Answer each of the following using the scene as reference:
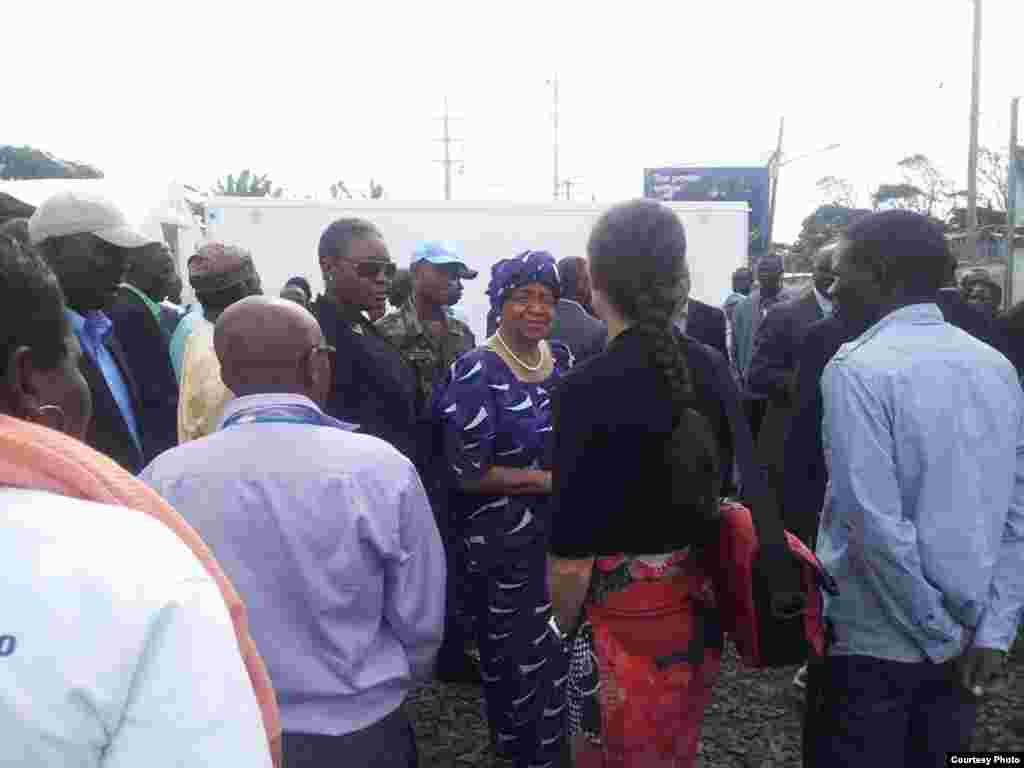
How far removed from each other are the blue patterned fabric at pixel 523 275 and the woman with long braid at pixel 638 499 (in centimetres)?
126

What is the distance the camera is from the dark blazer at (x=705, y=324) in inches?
275

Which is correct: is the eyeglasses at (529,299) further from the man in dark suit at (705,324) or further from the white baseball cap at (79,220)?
the man in dark suit at (705,324)

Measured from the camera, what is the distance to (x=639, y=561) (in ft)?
7.45

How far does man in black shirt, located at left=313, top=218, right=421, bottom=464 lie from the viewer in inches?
138

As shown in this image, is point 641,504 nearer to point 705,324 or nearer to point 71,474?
point 71,474

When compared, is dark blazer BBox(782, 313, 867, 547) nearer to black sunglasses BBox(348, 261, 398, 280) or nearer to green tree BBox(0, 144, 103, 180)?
black sunglasses BBox(348, 261, 398, 280)

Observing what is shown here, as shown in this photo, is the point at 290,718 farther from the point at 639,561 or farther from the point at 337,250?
the point at 337,250

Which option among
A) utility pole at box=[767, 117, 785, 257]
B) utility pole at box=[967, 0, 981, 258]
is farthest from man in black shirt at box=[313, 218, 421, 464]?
utility pole at box=[767, 117, 785, 257]

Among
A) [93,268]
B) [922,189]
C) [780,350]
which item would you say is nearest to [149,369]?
[93,268]

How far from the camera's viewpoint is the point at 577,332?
5113mm

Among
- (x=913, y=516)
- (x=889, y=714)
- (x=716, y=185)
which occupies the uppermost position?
(x=716, y=185)

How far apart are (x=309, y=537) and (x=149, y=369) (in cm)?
203

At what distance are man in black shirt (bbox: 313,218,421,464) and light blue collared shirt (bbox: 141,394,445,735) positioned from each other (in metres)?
1.36

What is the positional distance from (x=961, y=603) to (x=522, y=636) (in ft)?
5.23
